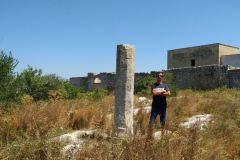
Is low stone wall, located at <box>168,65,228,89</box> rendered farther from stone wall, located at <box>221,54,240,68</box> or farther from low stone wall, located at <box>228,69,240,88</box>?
stone wall, located at <box>221,54,240,68</box>

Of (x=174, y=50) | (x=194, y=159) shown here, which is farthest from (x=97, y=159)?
(x=174, y=50)

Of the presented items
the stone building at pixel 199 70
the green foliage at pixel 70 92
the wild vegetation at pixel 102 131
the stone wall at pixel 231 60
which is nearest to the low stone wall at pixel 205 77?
the stone building at pixel 199 70

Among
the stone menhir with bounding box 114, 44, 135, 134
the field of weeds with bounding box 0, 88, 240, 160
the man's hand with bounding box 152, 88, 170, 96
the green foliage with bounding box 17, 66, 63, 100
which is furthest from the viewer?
the green foliage with bounding box 17, 66, 63, 100

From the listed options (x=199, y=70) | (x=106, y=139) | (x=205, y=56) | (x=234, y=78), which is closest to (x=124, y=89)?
(x=106, y=139)

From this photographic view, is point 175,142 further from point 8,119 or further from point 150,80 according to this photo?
point 150,80

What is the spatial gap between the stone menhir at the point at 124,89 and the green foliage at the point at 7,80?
4.12 metres

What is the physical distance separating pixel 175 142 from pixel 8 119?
517 centimetres

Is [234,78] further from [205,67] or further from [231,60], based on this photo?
[231,60]

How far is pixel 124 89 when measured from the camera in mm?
9703

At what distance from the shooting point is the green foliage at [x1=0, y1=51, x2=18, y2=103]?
40.5 feet

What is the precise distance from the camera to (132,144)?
18.5 ft

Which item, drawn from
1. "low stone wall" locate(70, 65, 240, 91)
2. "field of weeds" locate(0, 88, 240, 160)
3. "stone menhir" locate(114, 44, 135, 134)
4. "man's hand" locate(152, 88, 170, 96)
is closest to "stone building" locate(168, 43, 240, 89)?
"low stone wall" locate(70, 65, 240, 91)

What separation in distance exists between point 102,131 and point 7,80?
4.53 m

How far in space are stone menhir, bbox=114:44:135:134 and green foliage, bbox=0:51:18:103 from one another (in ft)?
13.5
